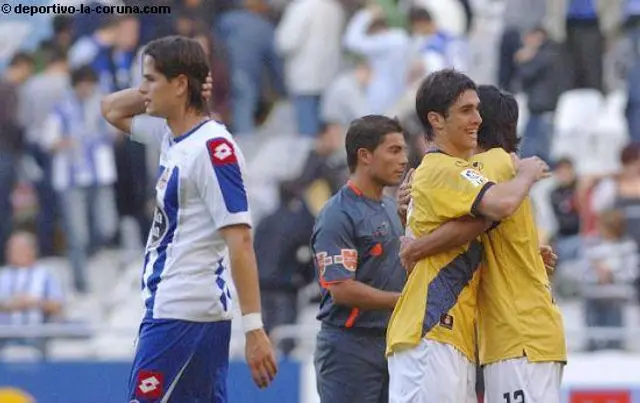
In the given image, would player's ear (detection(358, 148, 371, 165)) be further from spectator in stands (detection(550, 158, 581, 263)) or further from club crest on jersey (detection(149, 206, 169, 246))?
spectator in stands (detection(550, 158, 581, 263))

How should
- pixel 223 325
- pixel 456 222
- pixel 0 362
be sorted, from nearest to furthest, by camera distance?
pixel 456 222 → pixel 223 325 → pixel 0 362

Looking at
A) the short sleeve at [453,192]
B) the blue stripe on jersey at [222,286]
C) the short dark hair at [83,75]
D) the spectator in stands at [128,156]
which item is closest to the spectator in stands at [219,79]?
the spectator in stands at [128,156]

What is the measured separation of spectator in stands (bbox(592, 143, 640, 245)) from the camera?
1437 centimetres

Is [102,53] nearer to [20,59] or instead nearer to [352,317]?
[20,59]

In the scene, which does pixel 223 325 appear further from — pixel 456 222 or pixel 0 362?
pixel 0 362

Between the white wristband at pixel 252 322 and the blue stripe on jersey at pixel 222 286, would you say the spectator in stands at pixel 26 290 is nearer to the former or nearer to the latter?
the blue stripe on jersey at pixel 222 286

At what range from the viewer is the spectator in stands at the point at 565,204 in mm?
15430

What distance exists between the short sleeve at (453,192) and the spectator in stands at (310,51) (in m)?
10.3

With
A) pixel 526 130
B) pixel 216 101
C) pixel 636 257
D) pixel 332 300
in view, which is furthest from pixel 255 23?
pixel 332 300

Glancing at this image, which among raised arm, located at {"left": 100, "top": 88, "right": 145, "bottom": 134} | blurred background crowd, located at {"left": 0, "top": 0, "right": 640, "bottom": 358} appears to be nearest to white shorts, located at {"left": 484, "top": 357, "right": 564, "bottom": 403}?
raised arm, located at {"left": 100, "top": 88, "right": 145, "bottom": 134}

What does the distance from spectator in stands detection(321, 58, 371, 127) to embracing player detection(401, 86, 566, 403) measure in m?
9.65

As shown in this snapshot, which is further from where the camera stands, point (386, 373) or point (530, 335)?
point (386, 373)

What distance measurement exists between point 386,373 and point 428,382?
1.42 metres

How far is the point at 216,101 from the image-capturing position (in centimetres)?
1714
